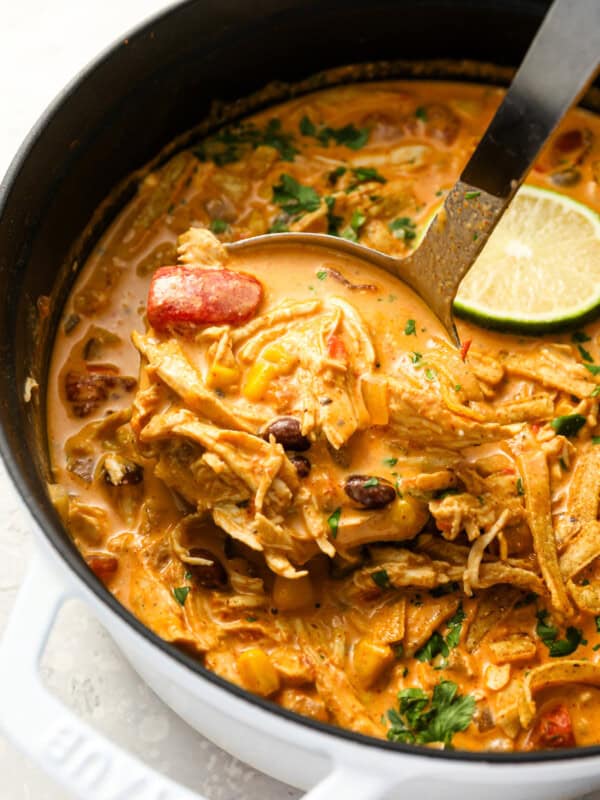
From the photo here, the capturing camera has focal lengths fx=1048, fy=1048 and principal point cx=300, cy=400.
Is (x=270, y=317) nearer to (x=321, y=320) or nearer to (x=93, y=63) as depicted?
(x=321, y=320)

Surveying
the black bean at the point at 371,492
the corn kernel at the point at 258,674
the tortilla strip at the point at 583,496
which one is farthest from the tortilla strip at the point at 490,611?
the corn kernel at the point at 258,674

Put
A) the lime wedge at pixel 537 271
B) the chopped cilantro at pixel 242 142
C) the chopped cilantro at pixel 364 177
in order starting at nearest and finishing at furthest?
the lime wedge at pixel 537 271 → the chopped cilantro at pixel 364 177 → the chopped cilantro at pixel 242 142

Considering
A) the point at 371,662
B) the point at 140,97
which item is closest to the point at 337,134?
the point at 140,97

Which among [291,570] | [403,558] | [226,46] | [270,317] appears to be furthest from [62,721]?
[226,46]

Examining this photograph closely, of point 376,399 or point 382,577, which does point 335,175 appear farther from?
point 382,577

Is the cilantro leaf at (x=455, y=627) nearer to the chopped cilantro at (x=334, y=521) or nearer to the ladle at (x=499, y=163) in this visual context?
the chopped cilantro at (x=334, y=521)
